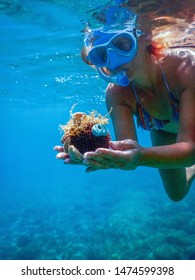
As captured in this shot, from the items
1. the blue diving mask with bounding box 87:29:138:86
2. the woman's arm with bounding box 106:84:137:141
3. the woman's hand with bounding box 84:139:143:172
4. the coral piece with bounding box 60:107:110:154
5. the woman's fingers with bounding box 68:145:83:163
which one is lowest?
the woman's hand with bounding box 84:139:143:172

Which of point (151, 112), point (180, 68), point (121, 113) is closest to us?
point (180, 68)

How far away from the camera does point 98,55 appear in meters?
4.31

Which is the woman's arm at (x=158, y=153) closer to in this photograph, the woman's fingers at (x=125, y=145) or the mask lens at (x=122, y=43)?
the woman's fingers at (x=125, y=145)

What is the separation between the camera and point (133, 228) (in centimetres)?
1673

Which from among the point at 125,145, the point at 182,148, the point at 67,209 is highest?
the point at 67,209

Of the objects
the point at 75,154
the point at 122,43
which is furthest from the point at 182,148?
the point at 122,43

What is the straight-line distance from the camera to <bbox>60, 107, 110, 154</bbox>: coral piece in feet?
11.3

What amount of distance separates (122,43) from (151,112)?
1.39 metres

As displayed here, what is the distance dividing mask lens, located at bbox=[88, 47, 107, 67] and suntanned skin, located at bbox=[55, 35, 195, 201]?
0.30 metres

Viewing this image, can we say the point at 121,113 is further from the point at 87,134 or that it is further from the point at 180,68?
the point at 87,134

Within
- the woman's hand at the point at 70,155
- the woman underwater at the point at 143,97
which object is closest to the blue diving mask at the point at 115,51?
the woman underwater at the point at 143,97

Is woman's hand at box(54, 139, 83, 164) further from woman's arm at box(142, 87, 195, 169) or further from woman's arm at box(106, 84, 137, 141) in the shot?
woman's arm at box(106, 84, 137, 141)

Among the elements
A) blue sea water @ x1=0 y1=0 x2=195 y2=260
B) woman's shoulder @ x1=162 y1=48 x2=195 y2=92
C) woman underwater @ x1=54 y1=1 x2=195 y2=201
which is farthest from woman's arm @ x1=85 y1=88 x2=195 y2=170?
blue sea water @ x1=0 y1=0 x2=195 y2=260
